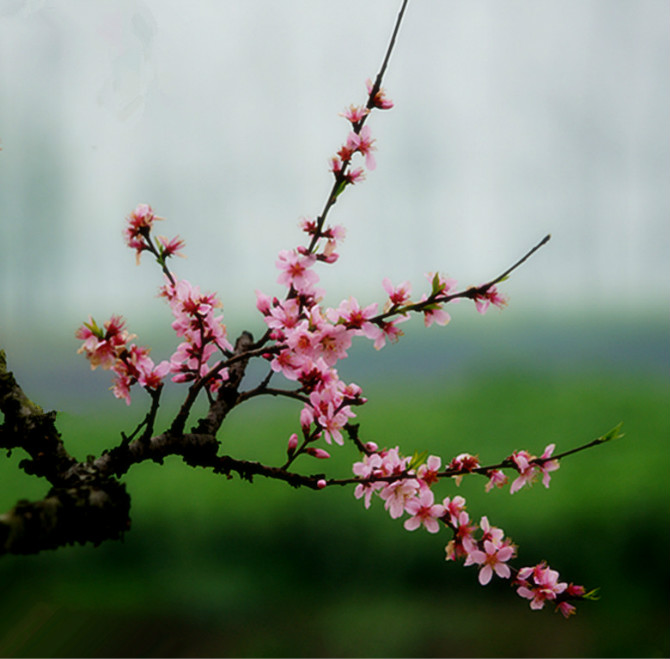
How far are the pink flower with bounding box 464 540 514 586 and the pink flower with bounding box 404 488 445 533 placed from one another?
0.07 metres

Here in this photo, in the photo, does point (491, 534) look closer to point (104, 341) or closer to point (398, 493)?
point (398, 493)

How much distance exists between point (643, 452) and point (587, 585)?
105 cm

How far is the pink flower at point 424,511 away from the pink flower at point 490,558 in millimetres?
73

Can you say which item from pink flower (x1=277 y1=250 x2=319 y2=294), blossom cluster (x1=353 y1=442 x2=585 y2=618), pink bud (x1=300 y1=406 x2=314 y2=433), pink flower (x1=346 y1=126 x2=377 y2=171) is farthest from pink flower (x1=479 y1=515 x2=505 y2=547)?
pink flower (x1=346 y1=126 x2=377 y2=171)

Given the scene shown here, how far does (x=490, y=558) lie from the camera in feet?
2.91

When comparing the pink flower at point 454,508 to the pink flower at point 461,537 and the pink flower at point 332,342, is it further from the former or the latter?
the pink flower at point 332,342

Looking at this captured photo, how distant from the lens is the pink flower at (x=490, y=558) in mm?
875

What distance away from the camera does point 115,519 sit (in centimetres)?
63

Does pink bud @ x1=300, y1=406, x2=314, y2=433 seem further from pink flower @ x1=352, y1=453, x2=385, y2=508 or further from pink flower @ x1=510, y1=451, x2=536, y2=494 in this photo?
pink flower @ x1=510, y1=451, x2=536, y2=494

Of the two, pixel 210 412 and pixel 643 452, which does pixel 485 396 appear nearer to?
pixel 643 452

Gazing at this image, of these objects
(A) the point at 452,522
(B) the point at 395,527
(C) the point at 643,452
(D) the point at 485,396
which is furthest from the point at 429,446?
(A) the point at 452,522

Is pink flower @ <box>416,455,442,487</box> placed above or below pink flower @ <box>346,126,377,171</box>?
below

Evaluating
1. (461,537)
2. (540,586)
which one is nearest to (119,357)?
(461,537)

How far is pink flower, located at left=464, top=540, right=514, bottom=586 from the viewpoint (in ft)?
2.87
